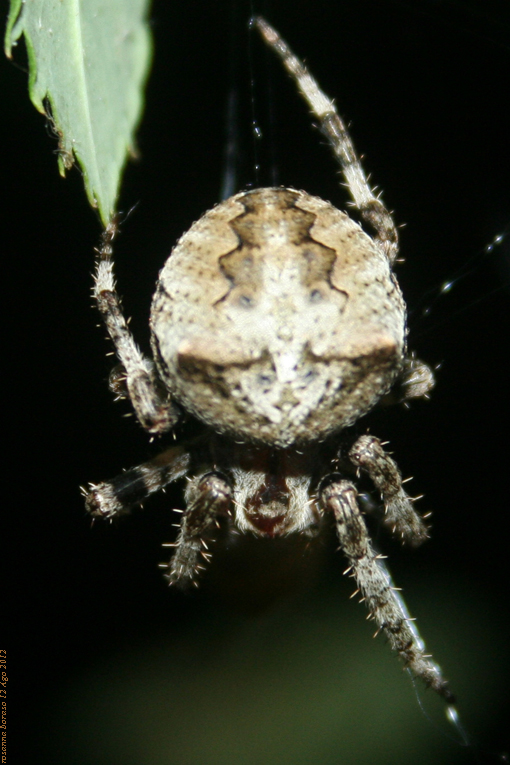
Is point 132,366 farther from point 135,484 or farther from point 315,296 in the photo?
point 315,296

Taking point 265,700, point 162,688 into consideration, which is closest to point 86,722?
point 162,688

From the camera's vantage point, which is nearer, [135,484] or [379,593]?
[379,593]

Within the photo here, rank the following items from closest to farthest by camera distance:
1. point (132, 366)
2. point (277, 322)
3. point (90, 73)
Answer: point (90, 73)
point (277, 322)
point (132, 366)

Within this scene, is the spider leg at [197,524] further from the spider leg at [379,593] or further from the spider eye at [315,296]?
the spider eye at [315,296]

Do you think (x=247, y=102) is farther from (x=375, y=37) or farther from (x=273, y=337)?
(x=273, y=337)

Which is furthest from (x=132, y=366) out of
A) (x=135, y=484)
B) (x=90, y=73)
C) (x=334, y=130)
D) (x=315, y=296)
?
(x=334, y=130)

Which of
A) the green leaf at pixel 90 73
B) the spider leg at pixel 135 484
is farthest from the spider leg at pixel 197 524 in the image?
the green leaf at pixel 90 73

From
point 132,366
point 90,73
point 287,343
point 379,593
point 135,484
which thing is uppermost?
point 90,73
